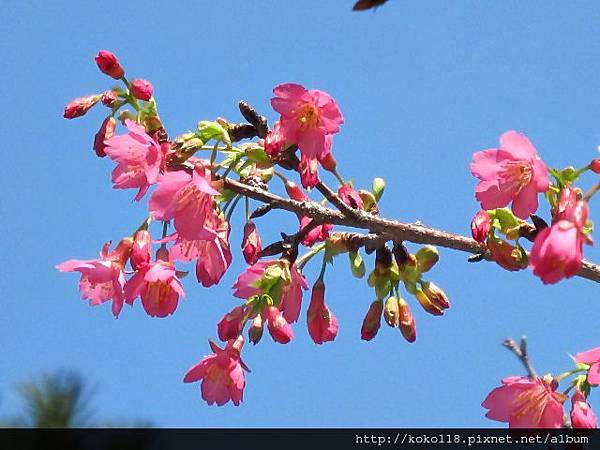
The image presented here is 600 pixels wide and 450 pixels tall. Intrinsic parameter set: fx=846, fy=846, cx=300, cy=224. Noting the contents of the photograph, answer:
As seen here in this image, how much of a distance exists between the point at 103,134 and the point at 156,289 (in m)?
0.56

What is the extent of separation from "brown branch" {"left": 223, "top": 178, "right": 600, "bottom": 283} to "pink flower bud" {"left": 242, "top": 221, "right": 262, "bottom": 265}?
127 mm

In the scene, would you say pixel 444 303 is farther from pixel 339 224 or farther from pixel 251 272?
pixel 251 272

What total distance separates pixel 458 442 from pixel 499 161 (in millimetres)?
930

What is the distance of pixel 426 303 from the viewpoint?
9.21 ft

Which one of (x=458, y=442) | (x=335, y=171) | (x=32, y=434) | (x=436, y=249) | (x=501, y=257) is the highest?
(x=32, y=434)

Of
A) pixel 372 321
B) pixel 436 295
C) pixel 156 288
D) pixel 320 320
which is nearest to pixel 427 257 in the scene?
pixel 436 295

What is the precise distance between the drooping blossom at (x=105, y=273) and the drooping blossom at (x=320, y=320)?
0.62 m

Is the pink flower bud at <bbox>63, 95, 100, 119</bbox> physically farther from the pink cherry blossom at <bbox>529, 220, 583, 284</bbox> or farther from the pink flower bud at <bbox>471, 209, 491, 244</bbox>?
the pink cherry blossom at <bbox>529, 220, 583, 284</bbox>

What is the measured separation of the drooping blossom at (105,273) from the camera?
272 cm

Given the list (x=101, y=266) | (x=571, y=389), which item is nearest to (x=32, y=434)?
(x=101, y=266)

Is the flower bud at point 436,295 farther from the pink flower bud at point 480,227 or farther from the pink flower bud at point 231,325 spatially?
the pink flower bud at point 231,325

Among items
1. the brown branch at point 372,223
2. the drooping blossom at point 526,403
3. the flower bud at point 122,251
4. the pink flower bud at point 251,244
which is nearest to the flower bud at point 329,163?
the brown branch at point 372,223

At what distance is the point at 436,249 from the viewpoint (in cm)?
280

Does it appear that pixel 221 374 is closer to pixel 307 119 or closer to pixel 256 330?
pixel 256 330
